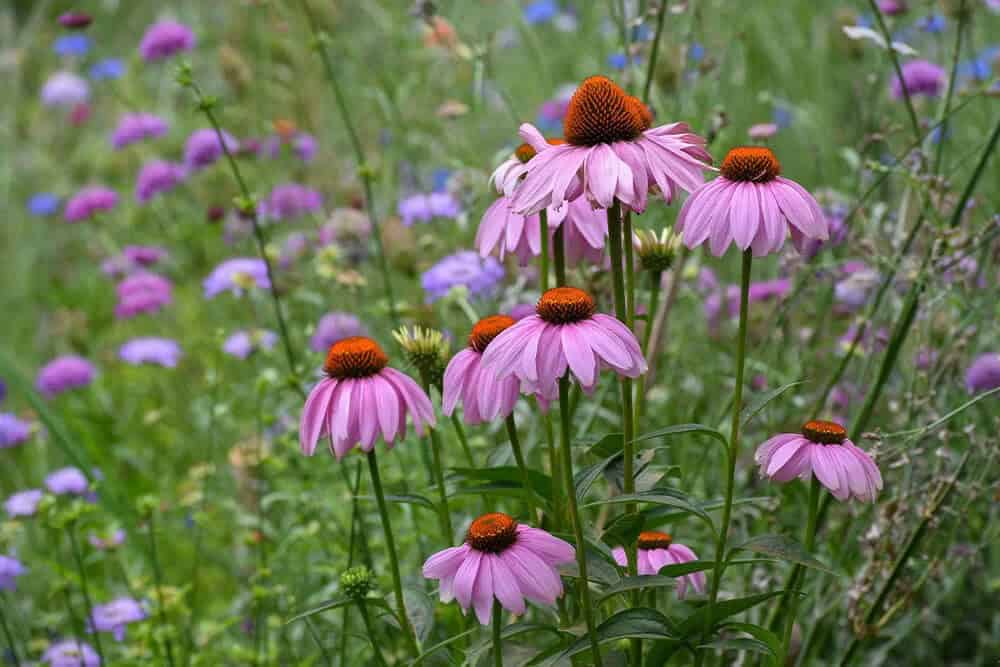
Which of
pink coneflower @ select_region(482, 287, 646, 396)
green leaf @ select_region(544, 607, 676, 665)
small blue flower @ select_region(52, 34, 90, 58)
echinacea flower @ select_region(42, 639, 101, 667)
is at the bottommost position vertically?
echinacea flower @ select_region(42, 639, 101, 667)

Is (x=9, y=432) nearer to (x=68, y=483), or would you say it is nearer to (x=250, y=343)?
(x=68, y=483)

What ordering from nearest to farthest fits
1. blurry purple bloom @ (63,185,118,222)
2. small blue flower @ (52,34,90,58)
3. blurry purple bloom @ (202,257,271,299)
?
1. blurry purple bloom @ (202,257,271,299)
2. blurry purple bloom @ (63,185,118,222)
3. small blue flower @ (52,34,90,58)

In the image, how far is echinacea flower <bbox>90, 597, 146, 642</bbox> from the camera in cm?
164

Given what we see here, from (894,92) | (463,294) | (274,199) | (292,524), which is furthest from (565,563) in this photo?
(274,199)


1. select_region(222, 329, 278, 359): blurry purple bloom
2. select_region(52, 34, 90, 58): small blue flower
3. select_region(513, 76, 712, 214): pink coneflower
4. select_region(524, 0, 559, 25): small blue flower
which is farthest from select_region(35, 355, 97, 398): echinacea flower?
select_region(513, 76, 712, 214): pink coneflower

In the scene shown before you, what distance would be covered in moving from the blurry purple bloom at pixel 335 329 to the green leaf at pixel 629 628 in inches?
40.5

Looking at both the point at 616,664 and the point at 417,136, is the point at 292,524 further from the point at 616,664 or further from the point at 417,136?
the point at 417,136

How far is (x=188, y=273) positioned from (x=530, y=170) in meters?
2.87

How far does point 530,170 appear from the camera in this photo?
0.90m

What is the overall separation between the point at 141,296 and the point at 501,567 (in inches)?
73.0

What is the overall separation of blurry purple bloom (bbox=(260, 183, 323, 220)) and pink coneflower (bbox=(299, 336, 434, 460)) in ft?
5.24

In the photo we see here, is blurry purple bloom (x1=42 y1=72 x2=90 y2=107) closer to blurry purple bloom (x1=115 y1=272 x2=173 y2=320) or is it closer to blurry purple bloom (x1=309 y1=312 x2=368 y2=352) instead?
blurry purple bloom (x1=115 y1=272 x2=173 y2=320)

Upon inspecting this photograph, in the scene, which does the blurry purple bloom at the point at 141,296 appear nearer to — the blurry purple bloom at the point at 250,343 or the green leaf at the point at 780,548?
the blurry purple bloom at the point at 250,343

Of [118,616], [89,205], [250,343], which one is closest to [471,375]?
[118,616]
